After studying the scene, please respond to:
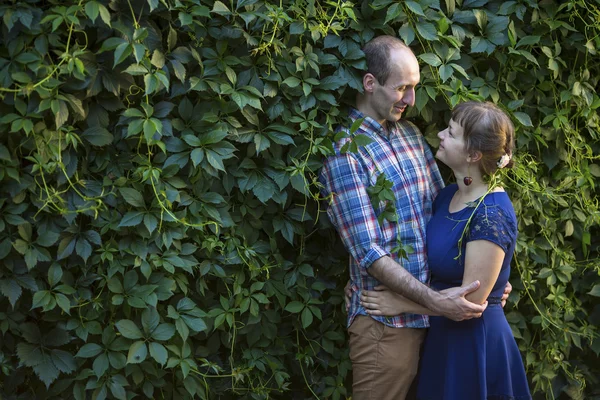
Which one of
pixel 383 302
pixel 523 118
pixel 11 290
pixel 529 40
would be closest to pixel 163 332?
pixel 11 290

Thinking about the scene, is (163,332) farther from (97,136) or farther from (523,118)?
(523,118)

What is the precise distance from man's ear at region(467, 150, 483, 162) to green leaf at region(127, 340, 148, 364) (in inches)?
52.3

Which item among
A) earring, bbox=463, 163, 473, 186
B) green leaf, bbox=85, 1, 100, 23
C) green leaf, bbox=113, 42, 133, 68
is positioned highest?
green leaf, bbox=85, 1, 100, 23

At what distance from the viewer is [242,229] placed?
2713mm

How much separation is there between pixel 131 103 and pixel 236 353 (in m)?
1.01

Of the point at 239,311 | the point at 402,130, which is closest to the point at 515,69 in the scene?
the point at 402,130

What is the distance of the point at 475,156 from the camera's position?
2.71 m

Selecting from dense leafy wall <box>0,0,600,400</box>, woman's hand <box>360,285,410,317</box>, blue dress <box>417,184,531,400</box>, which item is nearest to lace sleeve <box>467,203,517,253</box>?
blue dress <box>417,184,531,400</box>

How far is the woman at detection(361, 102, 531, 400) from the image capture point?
265cm

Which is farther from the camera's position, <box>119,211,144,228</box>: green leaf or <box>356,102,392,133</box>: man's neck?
<box>356,102,392,133</box>: man's neck

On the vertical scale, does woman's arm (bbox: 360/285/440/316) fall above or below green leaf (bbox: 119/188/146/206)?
below

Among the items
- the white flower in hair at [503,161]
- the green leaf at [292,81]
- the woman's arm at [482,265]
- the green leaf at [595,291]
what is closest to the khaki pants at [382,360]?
the woman's arm at [482,265]

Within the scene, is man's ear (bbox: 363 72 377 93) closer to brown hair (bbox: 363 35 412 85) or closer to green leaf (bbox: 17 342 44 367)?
brown hair (bbox: 363 35 412 85)

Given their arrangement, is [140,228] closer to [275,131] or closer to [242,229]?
[242,229]
